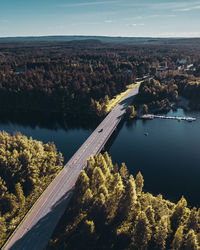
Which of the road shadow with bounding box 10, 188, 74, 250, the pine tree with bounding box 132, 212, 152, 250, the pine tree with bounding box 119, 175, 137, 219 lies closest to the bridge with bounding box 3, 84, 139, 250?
the road shadow with bounding box 10, 188, 74, 250

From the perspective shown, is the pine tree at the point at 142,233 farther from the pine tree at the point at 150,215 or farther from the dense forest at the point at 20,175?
the dense forest at the point at 20,175

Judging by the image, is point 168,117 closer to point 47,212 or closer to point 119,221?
point 119,221

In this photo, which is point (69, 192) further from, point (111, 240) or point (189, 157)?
point (189, 157)

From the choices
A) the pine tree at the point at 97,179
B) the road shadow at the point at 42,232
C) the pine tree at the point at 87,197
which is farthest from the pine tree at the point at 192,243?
the road shadow at the point at 42,232

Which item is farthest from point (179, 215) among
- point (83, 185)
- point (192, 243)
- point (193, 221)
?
point (83, 185)

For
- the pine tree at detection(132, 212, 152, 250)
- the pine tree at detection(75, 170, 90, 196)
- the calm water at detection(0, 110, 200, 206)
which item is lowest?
the calm water at detection(0, 110, 200, 206)

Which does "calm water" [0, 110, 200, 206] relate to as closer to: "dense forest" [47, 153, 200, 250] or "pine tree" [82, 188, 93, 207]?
"dense forest" [47, 153, 200, 250]

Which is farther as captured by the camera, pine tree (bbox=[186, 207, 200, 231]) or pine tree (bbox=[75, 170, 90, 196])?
pine tree (bbox=[75, 170, 90, 196])
